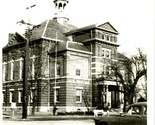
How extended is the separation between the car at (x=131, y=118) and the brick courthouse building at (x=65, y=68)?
2.80 feet

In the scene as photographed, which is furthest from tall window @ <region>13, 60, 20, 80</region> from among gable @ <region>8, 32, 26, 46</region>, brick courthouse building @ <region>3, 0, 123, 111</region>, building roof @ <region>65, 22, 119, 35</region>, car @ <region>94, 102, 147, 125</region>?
car @ <region>94, 102, 147, 125</region>

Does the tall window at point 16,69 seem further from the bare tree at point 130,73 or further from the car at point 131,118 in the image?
the car at point 131,118

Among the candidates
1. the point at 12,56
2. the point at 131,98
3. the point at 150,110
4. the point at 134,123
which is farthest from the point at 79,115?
the point at 150,110

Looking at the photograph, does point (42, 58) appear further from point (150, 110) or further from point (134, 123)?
point (150, 110)

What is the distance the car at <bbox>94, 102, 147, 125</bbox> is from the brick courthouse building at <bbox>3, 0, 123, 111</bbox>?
85cm

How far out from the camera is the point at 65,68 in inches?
477

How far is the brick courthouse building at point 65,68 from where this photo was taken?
9.06 m

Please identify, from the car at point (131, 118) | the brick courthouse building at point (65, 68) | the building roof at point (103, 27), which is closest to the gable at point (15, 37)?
the brick courthouse building at point (65, 68)

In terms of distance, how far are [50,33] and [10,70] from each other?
8.56 ft

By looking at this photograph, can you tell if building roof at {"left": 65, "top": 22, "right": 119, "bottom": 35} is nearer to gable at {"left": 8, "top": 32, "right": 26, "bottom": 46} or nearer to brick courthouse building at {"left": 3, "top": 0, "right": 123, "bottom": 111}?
brick courthouse building at {"left": 3, "top": 0, "right": 123, "bottom": 111}

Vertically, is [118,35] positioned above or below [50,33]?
below

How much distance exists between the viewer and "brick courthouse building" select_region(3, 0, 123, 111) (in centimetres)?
906

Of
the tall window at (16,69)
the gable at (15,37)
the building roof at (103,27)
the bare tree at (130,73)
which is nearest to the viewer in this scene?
the building roof at (103,27)

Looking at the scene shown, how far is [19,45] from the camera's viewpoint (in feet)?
38.0
